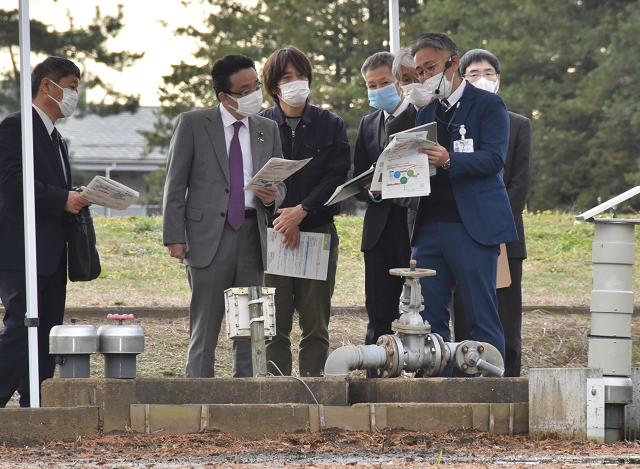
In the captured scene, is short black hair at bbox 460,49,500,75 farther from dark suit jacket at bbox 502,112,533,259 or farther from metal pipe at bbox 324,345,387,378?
metal pipe at bbox 324,345,387,378

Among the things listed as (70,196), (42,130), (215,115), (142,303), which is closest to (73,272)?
(70,196)

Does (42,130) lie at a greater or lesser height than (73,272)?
greater

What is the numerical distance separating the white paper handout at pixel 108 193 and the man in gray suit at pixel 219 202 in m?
0.25

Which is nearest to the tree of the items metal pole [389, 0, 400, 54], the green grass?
the green grass

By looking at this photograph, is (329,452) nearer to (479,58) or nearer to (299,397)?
(299,397)

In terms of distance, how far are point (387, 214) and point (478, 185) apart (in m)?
0.82

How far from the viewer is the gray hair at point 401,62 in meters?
4.73

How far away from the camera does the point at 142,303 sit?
Result: 9.10 meters

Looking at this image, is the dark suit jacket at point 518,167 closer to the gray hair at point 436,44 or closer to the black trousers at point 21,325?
the gray hair at point 436,44

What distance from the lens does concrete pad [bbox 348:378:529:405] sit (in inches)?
153

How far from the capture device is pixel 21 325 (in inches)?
177

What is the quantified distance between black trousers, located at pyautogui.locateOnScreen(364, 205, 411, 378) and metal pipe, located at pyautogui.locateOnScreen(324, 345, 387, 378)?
103 cm

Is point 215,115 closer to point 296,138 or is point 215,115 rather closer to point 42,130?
point 296,138

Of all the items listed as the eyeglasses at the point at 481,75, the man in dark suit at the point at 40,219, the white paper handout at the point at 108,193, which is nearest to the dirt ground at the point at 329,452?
the man in dark suit at the point at 40,219
